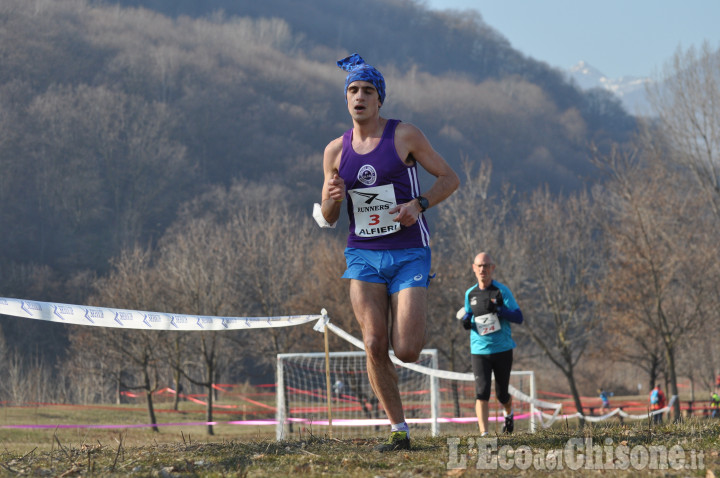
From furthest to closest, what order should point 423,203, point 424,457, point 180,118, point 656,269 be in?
1. point 180,118
2. point 656,269
3. point 423,203
4. point 424,457

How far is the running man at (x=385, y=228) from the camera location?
5.30m

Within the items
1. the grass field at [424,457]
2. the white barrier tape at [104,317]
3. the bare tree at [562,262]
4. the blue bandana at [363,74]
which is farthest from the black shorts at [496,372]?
the bare tree at [562,262]

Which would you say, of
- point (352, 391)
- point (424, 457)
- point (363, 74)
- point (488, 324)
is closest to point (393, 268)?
point (424, 457)

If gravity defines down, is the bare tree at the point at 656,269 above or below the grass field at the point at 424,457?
above

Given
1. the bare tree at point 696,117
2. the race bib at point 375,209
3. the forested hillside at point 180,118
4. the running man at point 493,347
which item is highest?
the forested hillside at point 180,118

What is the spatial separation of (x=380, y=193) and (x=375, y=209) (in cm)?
12

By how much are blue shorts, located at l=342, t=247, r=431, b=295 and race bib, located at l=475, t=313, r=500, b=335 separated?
2545mm

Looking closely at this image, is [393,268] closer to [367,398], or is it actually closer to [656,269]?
[656,269]

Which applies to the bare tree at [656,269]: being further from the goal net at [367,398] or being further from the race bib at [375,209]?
the race bib at [375,209]

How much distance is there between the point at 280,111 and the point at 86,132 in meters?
38.3

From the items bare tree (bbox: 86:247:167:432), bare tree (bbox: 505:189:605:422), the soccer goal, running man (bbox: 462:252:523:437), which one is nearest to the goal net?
the soccer goal

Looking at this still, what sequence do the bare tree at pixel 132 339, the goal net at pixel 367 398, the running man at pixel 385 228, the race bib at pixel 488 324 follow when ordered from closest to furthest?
the running man at pixel 385 228 < the race bib at pixel 488 324 < the goal net at pixel 367 398 < the bare tree at pixel 132 339

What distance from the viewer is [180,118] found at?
11219 centimetres

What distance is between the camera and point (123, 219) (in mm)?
90812
